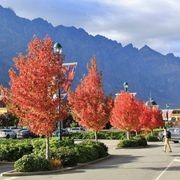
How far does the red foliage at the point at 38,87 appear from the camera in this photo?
22828 millimetres

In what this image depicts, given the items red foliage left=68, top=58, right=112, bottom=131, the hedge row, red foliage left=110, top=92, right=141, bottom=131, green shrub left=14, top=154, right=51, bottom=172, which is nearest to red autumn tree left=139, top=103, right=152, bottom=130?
red foliage left=110, top=92, right=141, bottom=131

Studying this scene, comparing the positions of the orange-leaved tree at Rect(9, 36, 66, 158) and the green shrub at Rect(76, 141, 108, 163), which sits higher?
the orange-leaved tree at Rect(9, 36, 66, 158)

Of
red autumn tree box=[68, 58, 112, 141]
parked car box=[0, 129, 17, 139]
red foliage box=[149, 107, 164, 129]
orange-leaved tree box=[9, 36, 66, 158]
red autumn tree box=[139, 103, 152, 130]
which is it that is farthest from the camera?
parked car box=[0, 129, 17, 139]

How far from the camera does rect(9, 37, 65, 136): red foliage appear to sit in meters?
22.8

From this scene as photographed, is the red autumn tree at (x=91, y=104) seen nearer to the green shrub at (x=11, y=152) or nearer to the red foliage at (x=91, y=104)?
the red foliage at (x=91, y=104)

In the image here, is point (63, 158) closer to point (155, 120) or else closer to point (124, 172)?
point (124, 172)

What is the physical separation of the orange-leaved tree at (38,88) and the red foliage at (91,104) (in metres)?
9.36

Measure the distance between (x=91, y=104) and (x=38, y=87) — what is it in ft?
35.0

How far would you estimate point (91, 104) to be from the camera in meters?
33.2

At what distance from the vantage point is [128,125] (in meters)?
42.7

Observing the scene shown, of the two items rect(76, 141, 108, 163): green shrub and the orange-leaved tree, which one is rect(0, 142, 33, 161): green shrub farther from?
the orange-leaved tree

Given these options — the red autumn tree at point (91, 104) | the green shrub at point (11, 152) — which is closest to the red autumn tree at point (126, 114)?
the red autumn tree at point (91, 104)

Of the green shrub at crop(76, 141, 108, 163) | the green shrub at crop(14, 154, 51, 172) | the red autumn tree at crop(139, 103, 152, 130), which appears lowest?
the green shrub at crop(14, 154, 51, 172)

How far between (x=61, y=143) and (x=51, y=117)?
585 centimetres
